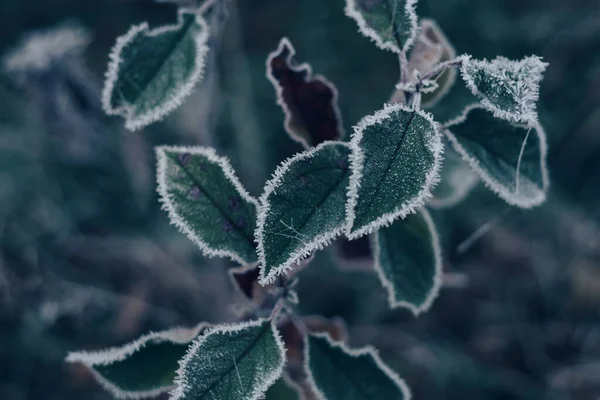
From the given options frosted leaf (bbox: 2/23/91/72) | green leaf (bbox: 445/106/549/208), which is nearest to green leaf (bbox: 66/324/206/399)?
green leaf (bbox: 445/106/549/208)

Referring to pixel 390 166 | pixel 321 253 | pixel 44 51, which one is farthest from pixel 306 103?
pixel 321 253

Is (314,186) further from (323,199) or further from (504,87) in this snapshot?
(504,87)

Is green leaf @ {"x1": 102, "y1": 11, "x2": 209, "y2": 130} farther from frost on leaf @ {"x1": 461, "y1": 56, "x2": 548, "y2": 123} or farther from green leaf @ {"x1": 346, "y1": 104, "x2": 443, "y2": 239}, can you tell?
frost on leaf @ {"x1": 461, "y1": 56, "x2": 548, "y2": 123}

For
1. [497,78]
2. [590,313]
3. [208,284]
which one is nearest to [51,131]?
[208,284]

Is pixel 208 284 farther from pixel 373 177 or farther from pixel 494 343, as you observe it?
pixel 373 177

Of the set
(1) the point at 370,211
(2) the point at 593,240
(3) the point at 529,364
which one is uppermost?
(2) the point at 593,240

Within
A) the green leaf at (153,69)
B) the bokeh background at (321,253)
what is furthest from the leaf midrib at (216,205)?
the bokeh background at (321,253)

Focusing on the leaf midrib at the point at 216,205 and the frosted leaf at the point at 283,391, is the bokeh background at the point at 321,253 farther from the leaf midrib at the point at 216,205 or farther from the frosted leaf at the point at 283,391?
the leaf midrib at the point at 216,205
